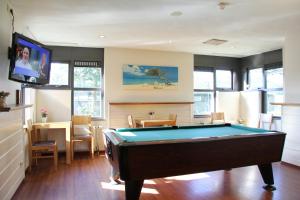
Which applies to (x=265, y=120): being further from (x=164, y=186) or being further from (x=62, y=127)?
(x=62, y=127)

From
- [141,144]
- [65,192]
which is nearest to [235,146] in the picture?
[141,144]

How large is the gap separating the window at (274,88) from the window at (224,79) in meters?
1.12

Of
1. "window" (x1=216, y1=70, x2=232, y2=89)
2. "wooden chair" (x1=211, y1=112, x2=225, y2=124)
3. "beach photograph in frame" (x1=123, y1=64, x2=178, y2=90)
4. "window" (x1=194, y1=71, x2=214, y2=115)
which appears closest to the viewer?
"beach photograph in frame" (x1=123, y1=64, x2=178, y2=90)

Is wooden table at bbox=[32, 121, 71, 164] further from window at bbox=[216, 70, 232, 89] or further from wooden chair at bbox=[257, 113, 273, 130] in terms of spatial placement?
wooden chair at bbox=[257, 113, 273, 130]

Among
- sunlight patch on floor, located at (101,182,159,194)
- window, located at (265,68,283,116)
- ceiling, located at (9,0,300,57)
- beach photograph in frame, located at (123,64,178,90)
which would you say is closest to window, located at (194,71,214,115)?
beach photograph in frame, located at (123,64,178,90)

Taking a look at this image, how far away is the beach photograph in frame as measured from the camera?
590 cm

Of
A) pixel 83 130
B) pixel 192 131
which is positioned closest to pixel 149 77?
pixel 83 130

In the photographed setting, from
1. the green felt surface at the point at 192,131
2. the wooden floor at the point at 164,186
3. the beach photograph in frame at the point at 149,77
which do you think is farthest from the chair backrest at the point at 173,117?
the wooden floor at the point at 164,186

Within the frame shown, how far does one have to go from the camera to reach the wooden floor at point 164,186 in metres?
3.18

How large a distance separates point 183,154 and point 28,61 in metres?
2.49

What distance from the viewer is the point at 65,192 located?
332 centimetres

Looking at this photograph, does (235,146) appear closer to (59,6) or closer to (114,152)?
(114,152)

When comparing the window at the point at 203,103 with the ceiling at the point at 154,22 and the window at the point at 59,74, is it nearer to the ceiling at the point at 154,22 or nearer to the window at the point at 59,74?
the ceiling at the point at 154,22

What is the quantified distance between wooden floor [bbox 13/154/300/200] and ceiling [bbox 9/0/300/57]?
98.0 inches
